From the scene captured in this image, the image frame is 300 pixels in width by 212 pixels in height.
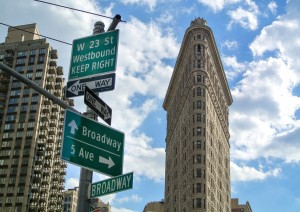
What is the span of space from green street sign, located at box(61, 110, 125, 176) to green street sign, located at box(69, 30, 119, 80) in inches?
56.8

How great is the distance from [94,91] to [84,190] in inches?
82.5

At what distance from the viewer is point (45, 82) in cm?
11569

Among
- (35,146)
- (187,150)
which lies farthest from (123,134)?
(35,146)

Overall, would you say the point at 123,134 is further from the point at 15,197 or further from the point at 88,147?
the point at 15,197

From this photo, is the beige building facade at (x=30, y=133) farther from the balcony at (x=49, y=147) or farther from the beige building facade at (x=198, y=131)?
the beige building facade at (x=198, y=131)

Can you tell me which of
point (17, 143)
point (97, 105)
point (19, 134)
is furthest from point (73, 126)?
point (19, 134)

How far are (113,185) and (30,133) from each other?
4077 inches

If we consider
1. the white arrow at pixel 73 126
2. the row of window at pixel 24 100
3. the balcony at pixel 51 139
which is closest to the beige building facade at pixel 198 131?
the balcony at pixel 51 139

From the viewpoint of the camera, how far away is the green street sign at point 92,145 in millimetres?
8727

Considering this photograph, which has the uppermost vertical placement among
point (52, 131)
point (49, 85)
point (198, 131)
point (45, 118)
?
point (49, 85)

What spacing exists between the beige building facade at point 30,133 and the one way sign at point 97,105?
95078mm

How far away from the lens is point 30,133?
358ft

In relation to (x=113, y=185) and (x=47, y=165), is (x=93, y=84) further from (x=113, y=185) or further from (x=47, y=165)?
(x=47, y=165)

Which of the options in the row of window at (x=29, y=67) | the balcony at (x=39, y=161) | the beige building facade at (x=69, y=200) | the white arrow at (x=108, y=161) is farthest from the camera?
the beige building facade at (x=69, y=200)
